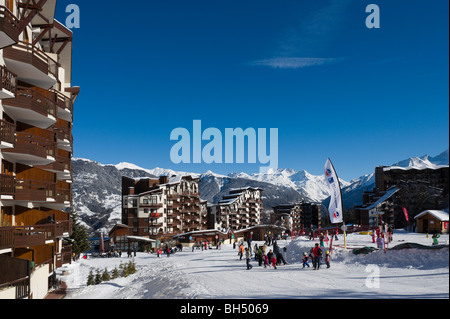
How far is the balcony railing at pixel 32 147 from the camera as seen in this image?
17531 mm

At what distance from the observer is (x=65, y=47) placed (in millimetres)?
27719

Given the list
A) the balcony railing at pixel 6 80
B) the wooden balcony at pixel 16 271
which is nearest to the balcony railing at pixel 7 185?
the wooden balcony at pixel 16 271

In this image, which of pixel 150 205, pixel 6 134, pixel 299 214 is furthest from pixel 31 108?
pixel 299 214

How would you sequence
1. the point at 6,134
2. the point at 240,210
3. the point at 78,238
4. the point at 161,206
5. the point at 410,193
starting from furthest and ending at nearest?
the point at 240,210 → the point at 161,206 → the point at 410,193 → the point at 78,238 → the point at 6,134

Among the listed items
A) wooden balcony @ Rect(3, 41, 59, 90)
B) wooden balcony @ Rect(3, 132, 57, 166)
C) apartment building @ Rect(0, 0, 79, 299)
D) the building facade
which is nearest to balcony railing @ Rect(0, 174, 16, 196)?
apartment building @ Rect(0, 0, 79, 299)

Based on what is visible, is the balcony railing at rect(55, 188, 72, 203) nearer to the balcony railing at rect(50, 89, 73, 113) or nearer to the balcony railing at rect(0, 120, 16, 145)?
the balcony railing at rect(0, 120, 16, 145)

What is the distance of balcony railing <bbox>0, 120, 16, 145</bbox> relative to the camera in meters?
15.8

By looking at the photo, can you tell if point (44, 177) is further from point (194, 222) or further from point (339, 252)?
point (194, 222)

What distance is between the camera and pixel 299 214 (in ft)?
477

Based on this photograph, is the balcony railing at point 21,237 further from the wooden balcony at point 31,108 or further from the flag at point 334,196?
the flag at point 334,196

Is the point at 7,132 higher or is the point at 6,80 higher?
the point at 6,80

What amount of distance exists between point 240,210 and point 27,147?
331 ft

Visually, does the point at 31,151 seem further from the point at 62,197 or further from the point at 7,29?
the point at 7,29
